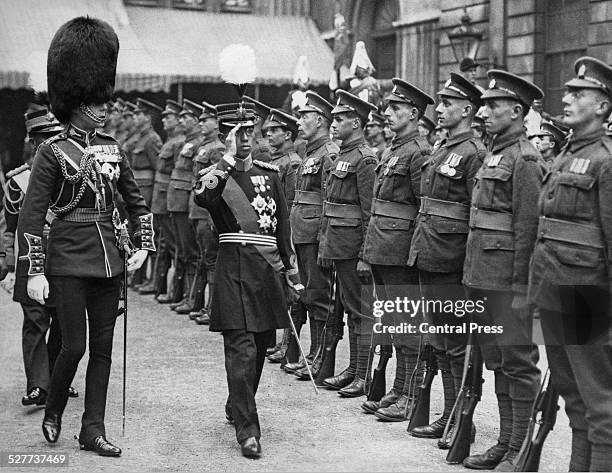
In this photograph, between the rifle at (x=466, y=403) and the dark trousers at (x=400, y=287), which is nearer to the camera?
the rifle at (x=466, y=403)

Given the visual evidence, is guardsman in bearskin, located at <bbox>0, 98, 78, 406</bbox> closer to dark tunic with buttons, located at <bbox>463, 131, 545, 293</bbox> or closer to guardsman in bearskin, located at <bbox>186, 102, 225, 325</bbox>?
dark tunic with buttons, located at <bbox>463, 131, 545, 293</bbox>

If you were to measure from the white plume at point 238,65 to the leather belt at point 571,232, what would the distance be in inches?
85.4

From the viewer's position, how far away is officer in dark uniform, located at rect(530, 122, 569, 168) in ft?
31.1

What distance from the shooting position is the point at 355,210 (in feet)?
27.3

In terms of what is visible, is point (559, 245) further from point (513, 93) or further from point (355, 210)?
point (355, 210)

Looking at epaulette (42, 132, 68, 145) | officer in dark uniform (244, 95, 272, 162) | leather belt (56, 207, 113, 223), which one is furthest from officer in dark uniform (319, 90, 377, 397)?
epaulette (42, 132, 68, 145)

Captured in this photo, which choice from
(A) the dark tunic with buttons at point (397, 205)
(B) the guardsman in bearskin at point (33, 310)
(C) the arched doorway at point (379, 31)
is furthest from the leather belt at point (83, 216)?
(C) the arched doorway at point (379, 31)

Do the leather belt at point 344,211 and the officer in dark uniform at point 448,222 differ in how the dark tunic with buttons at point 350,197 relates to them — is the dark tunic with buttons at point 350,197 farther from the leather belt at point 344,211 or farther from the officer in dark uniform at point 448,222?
the officer in dark uniform at point 448,222

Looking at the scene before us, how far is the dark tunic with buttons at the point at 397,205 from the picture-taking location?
748 centimetres

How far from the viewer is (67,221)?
6469 millimetres

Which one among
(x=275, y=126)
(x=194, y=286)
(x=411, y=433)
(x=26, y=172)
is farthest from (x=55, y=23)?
(x=411, y=433)

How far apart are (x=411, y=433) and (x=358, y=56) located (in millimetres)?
9082

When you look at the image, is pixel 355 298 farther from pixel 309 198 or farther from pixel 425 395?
pixel 425 395

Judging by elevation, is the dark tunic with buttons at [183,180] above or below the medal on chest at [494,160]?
below
